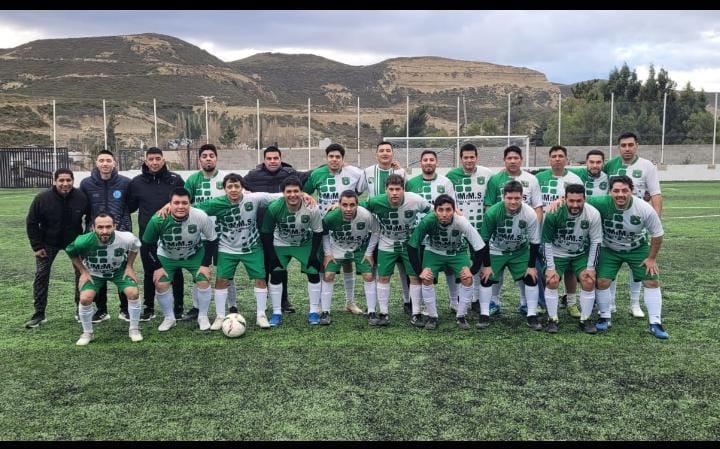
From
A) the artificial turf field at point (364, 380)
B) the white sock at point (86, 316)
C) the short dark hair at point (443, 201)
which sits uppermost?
the short dark hair at point (443, 201)

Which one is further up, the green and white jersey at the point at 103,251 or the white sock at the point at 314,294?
the green and white jersey at the point at 103,251

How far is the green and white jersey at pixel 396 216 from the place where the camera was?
244 inches

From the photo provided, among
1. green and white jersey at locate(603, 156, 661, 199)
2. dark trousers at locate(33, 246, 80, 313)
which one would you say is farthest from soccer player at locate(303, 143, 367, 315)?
green and white jersey at locate(603, 156, 661, 199)

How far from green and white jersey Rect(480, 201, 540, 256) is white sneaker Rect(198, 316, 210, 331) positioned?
3103mm

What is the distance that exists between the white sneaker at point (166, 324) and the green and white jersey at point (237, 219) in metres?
0.93

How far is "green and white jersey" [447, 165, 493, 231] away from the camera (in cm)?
672

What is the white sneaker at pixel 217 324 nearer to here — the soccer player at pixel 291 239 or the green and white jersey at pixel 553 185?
the soccer player at pixel 291 239

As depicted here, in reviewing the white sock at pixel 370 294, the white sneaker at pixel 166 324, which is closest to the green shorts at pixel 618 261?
the white sock at pixel 370 294

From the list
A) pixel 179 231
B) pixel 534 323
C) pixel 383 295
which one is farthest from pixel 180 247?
pixel 534 323

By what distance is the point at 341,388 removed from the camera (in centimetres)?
450

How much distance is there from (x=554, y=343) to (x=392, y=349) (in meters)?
1.58

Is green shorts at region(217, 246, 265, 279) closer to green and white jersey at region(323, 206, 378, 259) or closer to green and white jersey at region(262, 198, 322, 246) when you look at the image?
green and white jersey at region(262, 198, 322, 246)
